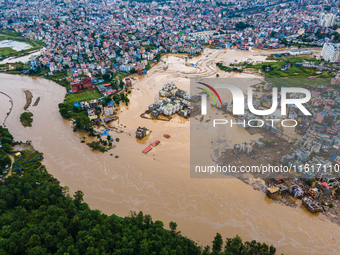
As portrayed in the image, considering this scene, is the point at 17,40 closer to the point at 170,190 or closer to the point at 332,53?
the point at 170,190

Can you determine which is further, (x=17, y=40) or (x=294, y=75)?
(x=17, y=40)

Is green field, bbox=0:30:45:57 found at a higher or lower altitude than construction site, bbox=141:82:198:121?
higher

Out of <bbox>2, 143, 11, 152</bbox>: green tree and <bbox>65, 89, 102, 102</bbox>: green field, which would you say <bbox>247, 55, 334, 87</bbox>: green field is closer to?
<bbox>65, 89, 102, 102</bbox>: green field

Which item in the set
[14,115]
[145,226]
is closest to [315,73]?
[145,226]

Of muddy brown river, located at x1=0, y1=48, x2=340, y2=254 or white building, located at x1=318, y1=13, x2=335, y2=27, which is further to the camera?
white building, located at x1=318, y1=13, x2=335, y2=27

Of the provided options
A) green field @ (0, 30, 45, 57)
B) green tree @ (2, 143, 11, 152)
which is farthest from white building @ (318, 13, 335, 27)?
green tree @ (2, 143, 11, 152)

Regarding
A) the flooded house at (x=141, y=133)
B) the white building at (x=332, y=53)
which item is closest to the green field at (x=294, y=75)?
the white building at (x=332, y=53)

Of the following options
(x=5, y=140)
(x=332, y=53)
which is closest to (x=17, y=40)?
(x=5, y=140)
